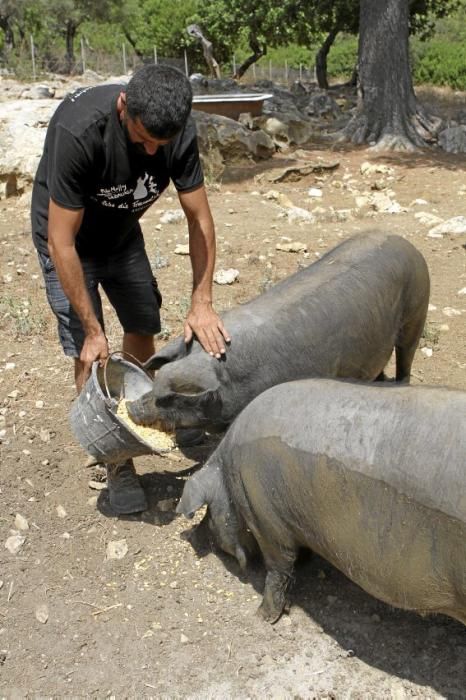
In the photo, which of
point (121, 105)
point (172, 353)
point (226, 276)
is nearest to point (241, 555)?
point (172, 353)

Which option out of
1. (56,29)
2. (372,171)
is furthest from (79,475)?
(56,29)

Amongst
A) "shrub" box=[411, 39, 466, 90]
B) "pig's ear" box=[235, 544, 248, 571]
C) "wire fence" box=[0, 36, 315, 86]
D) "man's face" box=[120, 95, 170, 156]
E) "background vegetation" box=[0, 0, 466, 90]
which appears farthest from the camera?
"shrub" box=[411, 39, 466, 90]

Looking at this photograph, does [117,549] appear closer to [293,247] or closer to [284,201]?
[293,247]

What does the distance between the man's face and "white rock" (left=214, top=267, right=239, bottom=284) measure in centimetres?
318

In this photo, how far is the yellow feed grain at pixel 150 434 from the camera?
12.2 feet

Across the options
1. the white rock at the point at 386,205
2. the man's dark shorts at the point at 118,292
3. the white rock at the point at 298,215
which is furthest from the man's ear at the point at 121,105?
the white rock at the point at 386,205

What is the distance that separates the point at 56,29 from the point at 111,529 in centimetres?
3534

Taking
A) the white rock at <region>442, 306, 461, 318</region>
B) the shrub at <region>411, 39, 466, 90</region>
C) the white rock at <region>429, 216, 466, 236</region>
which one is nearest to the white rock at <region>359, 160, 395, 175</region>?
the white rock at <region>429, 216, 466, 236</region>

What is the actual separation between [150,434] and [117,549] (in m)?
0.58

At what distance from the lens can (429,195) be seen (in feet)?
32.4

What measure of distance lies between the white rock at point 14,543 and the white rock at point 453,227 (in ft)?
17.6

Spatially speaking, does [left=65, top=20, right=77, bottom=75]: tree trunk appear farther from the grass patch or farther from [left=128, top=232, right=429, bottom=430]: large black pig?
[left=128, top=232, right=429, bottom=430]: large black pig

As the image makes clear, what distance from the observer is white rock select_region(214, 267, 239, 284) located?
6.75 m

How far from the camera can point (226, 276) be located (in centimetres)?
677
